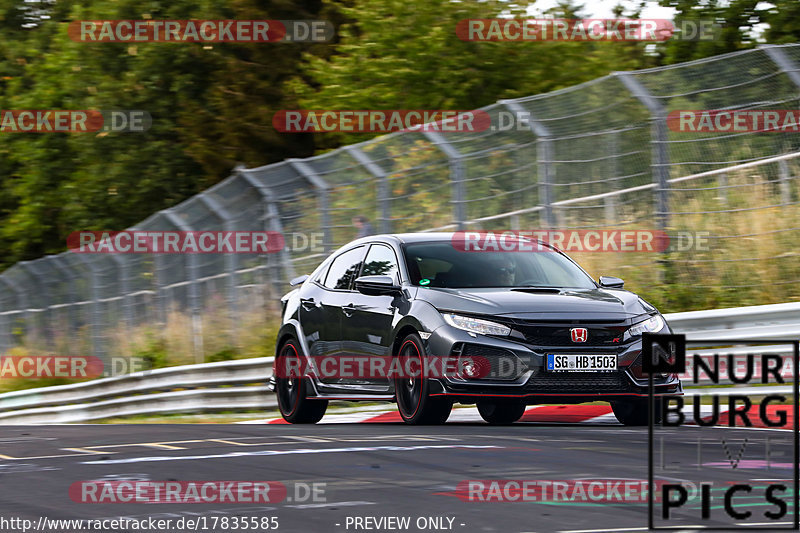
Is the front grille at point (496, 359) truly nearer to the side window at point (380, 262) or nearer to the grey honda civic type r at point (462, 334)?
the grey honda civic type r at point (462, 334)

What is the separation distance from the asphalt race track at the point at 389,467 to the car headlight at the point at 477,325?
0.73 m

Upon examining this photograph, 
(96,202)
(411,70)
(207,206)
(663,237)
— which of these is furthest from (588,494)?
(96,202)

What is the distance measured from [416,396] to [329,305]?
6.47 feet

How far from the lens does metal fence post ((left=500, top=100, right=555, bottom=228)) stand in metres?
15.8

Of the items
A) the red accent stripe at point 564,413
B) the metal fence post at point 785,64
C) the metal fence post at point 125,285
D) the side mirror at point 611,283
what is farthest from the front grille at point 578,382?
the metal fence post at point 125,285

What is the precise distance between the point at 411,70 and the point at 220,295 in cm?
972

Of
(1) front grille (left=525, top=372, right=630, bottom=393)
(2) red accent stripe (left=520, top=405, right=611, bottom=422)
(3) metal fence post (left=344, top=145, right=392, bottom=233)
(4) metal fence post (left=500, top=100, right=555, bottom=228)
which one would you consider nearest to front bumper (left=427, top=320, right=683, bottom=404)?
(1) front grille (left=525, top=372, right=630, bottom=393)

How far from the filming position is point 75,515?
21.6 feet

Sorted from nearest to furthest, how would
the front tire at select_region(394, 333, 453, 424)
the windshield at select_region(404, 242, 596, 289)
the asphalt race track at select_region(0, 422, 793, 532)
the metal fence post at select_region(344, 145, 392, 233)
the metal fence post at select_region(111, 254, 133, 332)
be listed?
the asphalt race track at select_region(0, 422, 793, 532) → the front tire at select_region(394, 333, 453, 424) → the windshield at select_region(404, 242, 596, 289) → the metal fence post at select_region(344, 145, 392, 233) → the metal fence post at select_region(111, 254, 133, 332)

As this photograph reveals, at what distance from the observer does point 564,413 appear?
12234 millimetres

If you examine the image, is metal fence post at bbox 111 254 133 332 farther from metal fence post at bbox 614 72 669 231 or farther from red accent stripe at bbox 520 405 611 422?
red accent stripe at bbox 520 405 611 422

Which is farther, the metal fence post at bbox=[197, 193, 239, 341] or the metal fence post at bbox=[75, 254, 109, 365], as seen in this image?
the metal fence post at bbox=[75, 254, 109, 365]

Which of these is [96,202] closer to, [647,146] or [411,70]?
[411,70]

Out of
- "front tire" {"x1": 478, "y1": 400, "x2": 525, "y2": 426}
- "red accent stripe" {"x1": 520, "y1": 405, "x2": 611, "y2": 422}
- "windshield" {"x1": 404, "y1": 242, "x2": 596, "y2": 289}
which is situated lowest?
"red accent stripe" {"x1": 520, "y1": 405, "x2": 611, "y2": 422}
